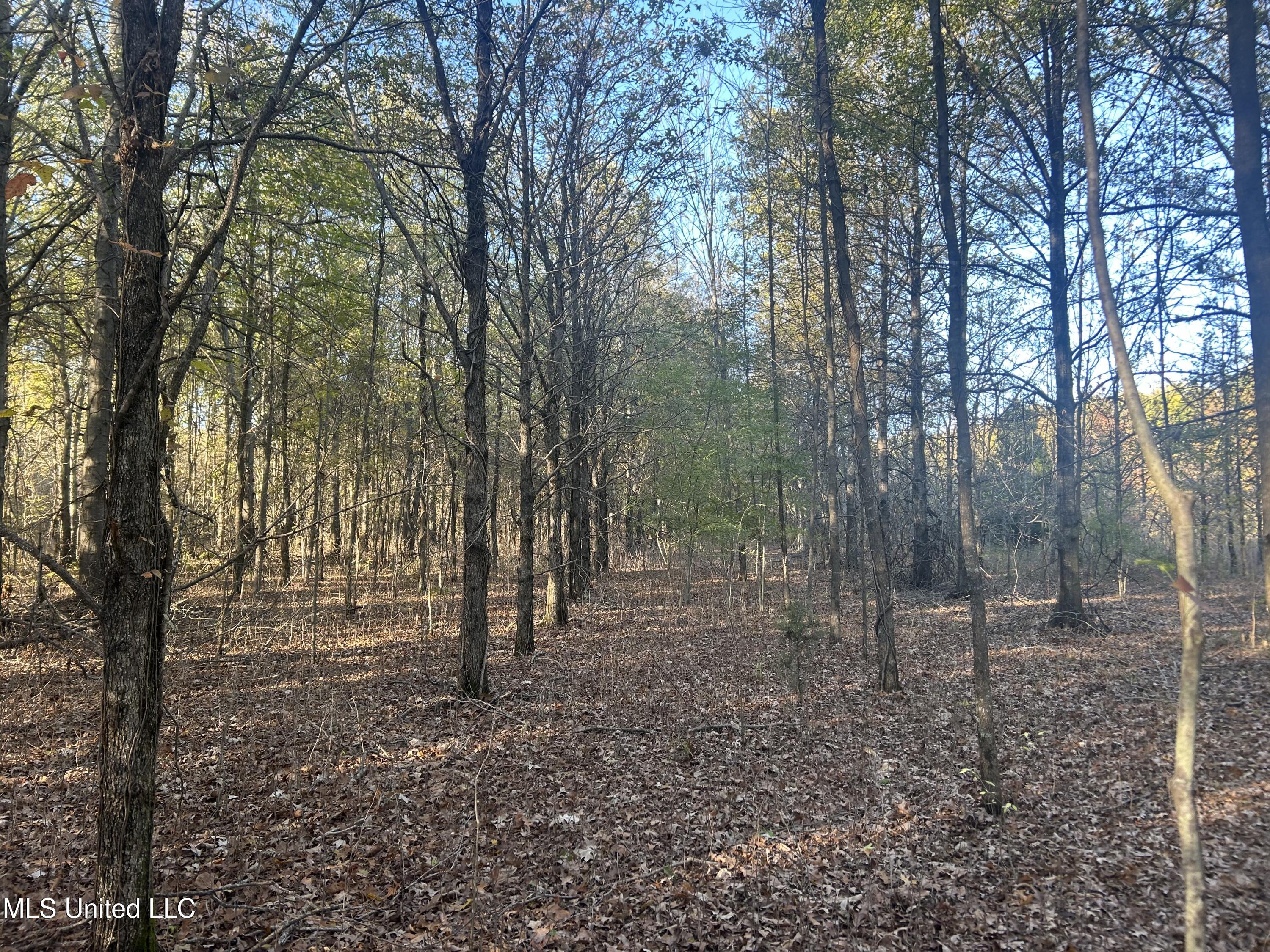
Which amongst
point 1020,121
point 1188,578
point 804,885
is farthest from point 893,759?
point 1020,121

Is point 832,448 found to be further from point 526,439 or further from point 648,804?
point 648,804

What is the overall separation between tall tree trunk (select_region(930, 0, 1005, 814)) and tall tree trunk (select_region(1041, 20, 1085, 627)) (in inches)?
236

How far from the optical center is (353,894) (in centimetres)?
414

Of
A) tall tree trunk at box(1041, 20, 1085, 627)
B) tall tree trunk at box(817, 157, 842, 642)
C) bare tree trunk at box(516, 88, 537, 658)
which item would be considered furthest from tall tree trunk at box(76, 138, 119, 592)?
tall tree trunk at box(1041, 20, 1085, 627)

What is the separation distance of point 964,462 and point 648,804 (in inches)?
174

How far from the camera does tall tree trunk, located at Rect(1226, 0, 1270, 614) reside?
23.2 feet

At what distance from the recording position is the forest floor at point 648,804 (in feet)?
13.0

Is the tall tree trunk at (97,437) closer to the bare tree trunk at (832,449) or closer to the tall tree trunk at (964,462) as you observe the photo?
the tall tree trunk at (964,462)

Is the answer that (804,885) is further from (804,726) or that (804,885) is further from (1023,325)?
(1023,325)

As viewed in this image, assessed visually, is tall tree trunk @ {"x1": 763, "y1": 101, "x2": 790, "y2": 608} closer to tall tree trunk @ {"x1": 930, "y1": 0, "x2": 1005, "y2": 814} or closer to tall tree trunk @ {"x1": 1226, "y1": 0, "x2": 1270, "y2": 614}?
tall tree trunk @ {"x1": 930, "y1": 0, "x2": 1005, "y2": 814}

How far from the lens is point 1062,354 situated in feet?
38.2

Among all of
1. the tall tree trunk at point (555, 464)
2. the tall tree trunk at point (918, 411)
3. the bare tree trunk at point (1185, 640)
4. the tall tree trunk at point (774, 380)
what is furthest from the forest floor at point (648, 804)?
the tall tree trunk at point (918, 411)

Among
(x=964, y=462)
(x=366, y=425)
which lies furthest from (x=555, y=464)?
(x=964, y=462)

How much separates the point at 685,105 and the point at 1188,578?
11.4 metres
